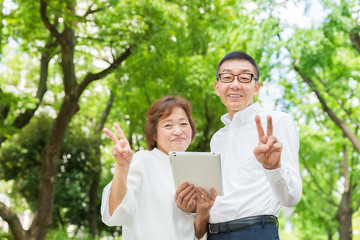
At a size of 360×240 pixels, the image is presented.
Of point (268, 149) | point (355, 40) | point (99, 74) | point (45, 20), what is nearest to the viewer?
point (268, 149)

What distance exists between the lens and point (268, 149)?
2.58 meters

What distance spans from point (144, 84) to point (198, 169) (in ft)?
43.1

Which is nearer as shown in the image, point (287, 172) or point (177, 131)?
point (287, 172)

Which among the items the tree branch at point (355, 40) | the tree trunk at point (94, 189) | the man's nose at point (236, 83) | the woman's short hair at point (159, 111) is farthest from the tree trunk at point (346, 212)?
the man's nose at point (236, 83)

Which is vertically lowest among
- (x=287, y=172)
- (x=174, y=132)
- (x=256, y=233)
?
(x=256, y=233)

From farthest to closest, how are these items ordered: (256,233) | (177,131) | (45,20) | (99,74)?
(99,74) < (45,20) < (177,131) < (256,233)

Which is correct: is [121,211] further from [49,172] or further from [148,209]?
[49,172]

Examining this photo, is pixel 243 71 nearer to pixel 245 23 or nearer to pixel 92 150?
pixel 245 23

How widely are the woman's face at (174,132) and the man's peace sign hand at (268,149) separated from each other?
2.85 ft

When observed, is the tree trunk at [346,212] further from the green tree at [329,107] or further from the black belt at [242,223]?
the black belt at [242,223]

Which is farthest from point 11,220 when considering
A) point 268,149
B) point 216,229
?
point 268,149

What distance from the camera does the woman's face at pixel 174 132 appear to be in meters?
3.38

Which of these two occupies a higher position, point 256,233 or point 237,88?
point 237,88

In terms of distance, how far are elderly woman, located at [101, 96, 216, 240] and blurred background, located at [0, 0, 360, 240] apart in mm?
6192
